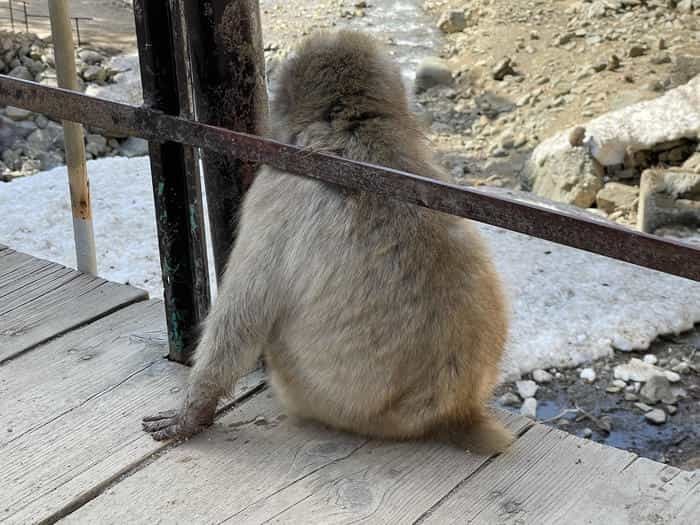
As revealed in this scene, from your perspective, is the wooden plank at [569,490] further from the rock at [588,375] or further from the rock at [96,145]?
the rock at [96,145]

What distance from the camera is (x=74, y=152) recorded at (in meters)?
3.18

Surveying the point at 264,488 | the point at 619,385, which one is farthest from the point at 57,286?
the point at 619,385

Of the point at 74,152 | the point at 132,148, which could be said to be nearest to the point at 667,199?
the point at 74,152

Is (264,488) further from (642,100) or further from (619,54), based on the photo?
(619,54)

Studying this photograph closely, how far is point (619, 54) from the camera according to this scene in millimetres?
8680

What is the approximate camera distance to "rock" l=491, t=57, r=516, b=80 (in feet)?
28.8

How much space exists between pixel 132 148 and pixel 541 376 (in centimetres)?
467

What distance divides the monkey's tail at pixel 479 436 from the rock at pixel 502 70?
274 inches

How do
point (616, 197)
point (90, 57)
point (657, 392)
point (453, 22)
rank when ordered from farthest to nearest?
point (453, 22), point (90, 57), point (616, 197), point (657, 392)

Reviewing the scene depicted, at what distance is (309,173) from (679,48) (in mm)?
7532

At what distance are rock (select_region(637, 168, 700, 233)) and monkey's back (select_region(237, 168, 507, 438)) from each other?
393cm

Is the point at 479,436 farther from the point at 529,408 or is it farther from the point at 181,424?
the point at 529,408

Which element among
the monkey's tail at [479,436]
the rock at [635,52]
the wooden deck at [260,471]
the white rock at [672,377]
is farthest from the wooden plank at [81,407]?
the rock at [635,52]

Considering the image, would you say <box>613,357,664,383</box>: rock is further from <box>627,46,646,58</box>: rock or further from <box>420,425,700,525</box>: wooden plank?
<box>627,46,646,58</box>: rock
